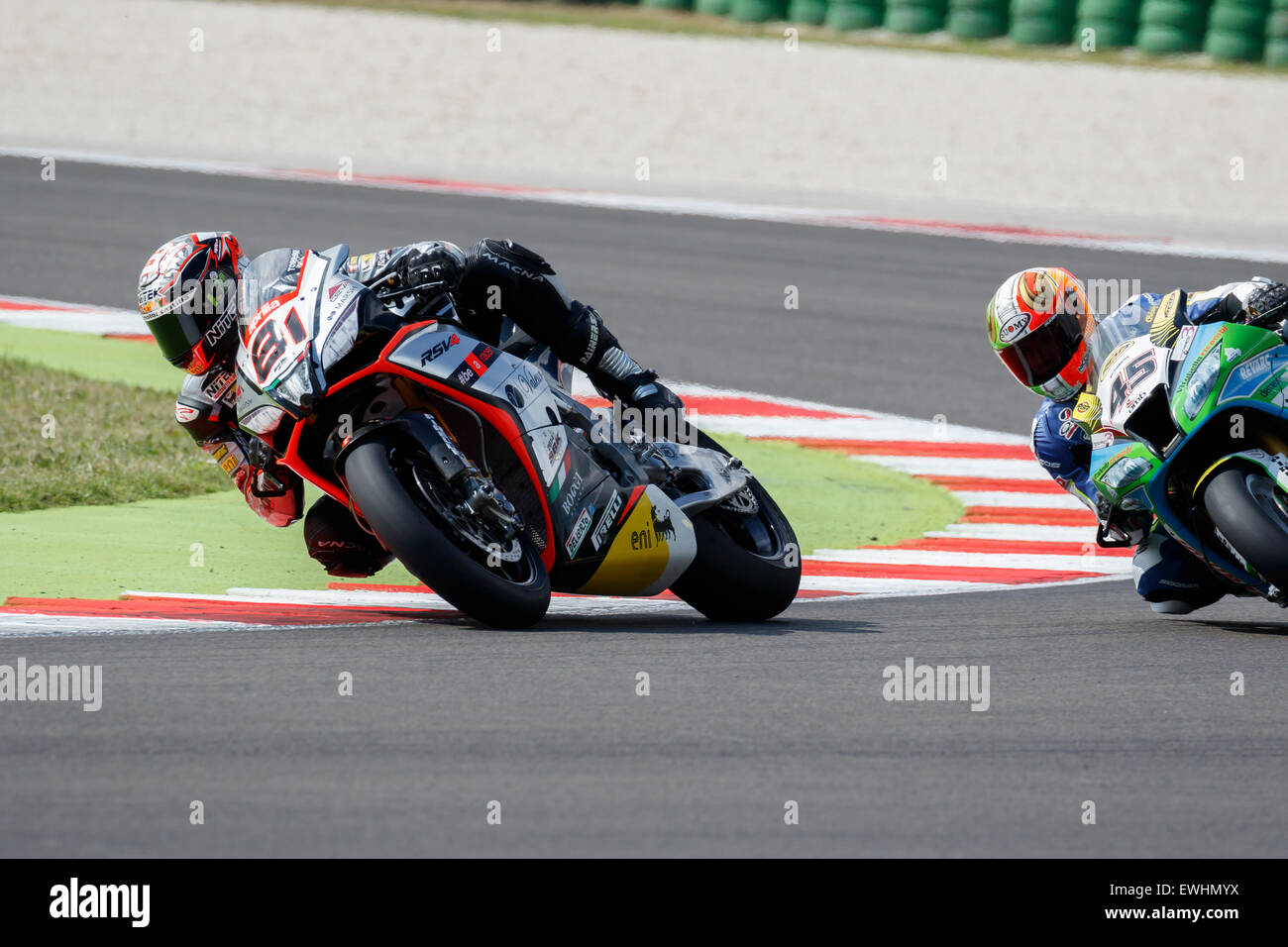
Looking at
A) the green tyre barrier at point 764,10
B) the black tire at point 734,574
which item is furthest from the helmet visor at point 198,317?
the green tyre barrier at point 764,10

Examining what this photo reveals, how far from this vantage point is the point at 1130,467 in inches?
256

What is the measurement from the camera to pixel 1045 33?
25.2 meters

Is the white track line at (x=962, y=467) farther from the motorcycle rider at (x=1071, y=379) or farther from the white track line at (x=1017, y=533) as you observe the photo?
the motorcycle rider at (x=1071, y=379)

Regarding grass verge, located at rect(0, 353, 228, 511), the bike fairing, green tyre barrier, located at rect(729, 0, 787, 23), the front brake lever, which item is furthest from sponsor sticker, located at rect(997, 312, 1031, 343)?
green tyre barrier, located at rect(729, 0, 787, 23)

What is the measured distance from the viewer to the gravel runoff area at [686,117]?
18.5 metres

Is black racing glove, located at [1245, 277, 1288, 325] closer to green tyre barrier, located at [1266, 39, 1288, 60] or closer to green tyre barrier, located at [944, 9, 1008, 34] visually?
green tyre barrier, located at [1266, 39, 1288, 60]

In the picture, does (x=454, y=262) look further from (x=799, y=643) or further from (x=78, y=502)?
(x=78, y=502)

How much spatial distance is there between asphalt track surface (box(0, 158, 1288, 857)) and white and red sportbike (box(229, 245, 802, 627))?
0.67 ft

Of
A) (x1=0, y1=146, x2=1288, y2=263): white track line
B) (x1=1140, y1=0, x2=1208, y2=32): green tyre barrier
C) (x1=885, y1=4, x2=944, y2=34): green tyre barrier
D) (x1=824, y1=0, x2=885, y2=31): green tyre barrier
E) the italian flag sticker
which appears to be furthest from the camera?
(x1=824, y1=0, x2=885, y2=31): green tyre barrier

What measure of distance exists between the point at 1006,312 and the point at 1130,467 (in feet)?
2.31

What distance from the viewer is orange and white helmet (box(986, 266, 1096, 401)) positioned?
677 centimetres

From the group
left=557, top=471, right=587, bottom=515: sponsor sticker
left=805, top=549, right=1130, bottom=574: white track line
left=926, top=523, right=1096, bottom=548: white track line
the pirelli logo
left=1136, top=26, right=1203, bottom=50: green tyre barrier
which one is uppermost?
left=1136, top=26, right=1203, bottom=50: green tyre barrier
